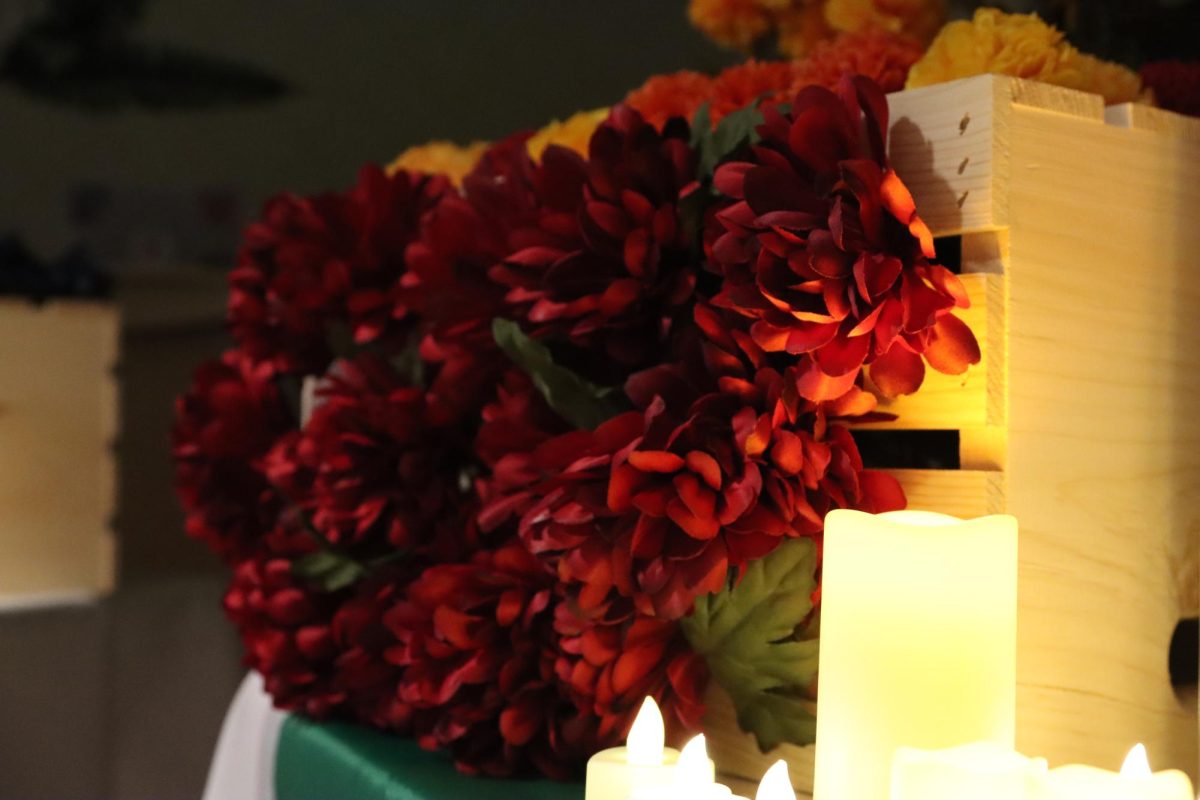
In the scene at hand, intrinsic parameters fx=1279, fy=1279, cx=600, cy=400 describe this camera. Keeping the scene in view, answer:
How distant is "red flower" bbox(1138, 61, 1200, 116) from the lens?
2.47 feet

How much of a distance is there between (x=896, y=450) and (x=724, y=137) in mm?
193

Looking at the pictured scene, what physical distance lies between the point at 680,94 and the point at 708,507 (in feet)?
1.14

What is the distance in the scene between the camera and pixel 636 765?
1.70ft

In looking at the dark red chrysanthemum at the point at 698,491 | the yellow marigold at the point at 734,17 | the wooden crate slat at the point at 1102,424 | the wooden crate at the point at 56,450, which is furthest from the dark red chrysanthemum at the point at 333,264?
the wooden crate at the point at 56,450

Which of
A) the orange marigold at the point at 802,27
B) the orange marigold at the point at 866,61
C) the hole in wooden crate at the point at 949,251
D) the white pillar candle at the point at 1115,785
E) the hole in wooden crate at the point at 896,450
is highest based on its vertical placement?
the orange marigold at the point at 802,27

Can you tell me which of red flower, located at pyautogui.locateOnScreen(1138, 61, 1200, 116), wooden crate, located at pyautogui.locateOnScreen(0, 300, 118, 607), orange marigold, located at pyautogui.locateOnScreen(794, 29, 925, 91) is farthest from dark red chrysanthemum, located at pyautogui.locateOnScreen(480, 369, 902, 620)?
wooden crate, located at pyautogui.locateOnScreen(0, 300, 118, 607)

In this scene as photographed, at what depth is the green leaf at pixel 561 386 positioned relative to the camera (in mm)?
667

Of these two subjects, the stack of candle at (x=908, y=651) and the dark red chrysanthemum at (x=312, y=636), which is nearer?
the stack of candle at (x=908, y=651)

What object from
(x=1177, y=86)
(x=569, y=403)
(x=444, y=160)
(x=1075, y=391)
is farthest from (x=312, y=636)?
(x=1177, y=86)

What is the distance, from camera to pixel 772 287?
55 centimetres

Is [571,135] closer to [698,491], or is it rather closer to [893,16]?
[893,16]

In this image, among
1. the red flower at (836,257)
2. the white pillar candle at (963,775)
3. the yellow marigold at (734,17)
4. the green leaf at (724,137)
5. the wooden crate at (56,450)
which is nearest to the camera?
the white pillar candle at (963,775)

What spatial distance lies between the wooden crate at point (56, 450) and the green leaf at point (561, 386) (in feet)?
4.71

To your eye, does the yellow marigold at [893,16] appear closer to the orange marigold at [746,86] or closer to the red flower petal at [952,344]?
the orange marigold at [746,86]
